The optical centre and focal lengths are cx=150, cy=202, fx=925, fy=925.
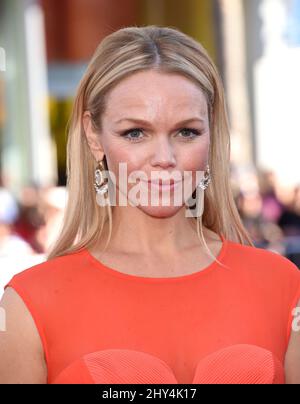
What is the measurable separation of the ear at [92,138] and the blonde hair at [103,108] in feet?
0.06

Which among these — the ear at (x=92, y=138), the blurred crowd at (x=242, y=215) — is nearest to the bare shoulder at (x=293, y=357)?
the ear at (x=92, y=138)

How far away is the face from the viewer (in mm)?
1974

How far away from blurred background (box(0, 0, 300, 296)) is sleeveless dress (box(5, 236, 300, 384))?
1.14m

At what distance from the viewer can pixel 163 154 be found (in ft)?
6.40

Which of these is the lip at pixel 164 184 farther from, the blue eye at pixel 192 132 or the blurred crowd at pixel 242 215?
the blurred crowd at pixel 242 215

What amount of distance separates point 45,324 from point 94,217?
0.31 metres

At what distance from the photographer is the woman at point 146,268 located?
1.94m

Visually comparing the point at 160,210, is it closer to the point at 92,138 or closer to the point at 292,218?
the point at 92,138

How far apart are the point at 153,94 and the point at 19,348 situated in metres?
0.61

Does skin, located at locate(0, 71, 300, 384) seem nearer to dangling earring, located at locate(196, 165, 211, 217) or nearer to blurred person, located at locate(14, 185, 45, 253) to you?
dangling earring, located at locate(196, 165, 211, 217)

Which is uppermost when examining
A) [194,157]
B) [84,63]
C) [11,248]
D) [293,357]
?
[84,63]

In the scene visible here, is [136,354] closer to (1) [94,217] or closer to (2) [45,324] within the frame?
(2) [45,324]

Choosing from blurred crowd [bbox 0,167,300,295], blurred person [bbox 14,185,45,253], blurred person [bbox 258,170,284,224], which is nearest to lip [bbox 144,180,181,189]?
blurred crowd [bbox 0,167,300,295]

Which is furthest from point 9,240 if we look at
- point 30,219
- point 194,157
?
point 194,157
